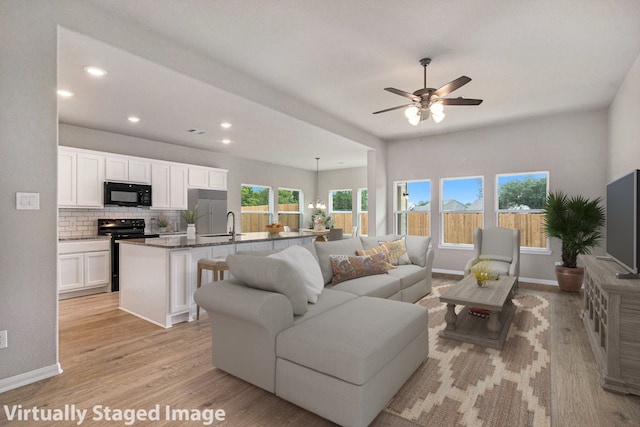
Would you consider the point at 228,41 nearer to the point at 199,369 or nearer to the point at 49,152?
the point at 49,152

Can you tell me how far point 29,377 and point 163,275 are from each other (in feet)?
4.46

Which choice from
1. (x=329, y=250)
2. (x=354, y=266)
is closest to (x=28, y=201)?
(x=329, y=250)

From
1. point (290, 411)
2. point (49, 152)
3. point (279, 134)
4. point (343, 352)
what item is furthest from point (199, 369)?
point (279, 134)

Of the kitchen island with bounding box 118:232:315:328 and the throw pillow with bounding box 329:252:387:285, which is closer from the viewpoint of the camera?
the kitchen island with bounding box 118:232:315:328

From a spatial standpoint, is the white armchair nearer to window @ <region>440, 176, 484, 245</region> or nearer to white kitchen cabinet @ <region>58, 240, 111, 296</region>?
window @ <region>440, 176, 484, 245</region>

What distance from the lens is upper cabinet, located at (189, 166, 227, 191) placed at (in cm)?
656

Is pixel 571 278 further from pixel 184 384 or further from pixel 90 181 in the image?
pixel 90 181

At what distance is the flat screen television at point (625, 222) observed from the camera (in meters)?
2.34

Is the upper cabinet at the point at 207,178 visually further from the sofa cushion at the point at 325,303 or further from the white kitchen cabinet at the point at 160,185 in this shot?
the sofa cushion at the point at 325,303

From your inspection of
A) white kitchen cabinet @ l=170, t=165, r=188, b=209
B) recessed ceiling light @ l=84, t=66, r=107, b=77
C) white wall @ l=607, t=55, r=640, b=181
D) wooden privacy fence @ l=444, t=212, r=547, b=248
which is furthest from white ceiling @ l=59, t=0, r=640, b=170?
wooden privacy fence @ l=444, t=212, r=547, b=248

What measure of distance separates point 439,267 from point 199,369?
5.22 metres

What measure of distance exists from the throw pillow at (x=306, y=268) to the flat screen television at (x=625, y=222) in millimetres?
2351

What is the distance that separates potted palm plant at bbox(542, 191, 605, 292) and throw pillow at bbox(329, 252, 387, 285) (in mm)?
2958

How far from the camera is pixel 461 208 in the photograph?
6.41 metres
